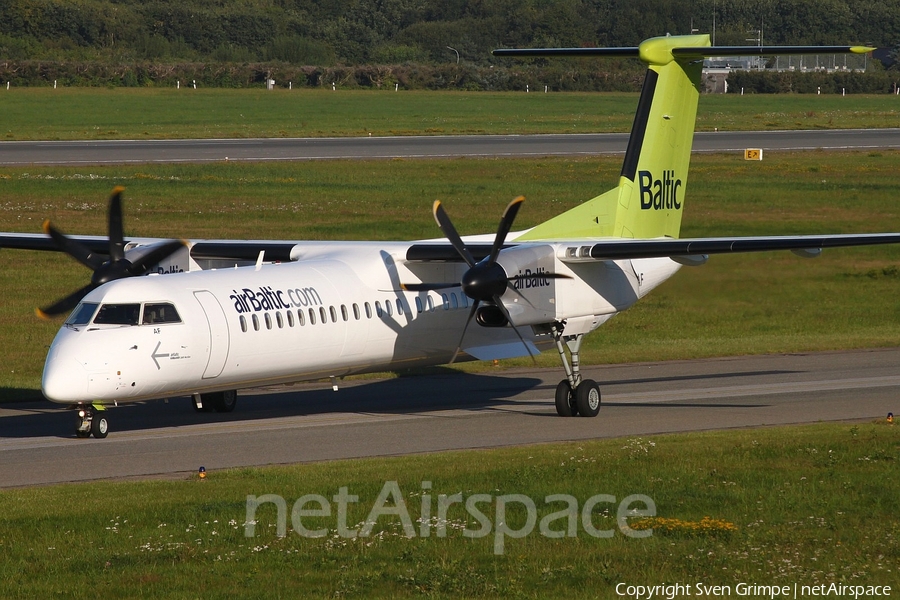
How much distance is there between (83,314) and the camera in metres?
17.1

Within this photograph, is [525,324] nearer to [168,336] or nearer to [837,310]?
[168,336]

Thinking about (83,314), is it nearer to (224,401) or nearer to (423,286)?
(224,401)

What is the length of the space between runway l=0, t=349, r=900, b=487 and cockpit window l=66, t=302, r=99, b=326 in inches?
71.5

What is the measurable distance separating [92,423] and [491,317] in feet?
21.0

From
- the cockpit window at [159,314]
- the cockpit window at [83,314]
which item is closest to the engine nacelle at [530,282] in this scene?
the cockpit window at [159,314]

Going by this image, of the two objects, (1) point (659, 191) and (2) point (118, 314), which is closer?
(2) point (118, 314)

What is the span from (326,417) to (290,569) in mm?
9314

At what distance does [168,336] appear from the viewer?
55.9ft

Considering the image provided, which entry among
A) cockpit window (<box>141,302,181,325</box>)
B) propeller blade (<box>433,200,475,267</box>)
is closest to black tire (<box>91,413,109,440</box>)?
cockpit window (<box>141,302,181,325</box>)

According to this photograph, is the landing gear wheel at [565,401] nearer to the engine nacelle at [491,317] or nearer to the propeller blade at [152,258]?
the engine nacelle at [491,317]

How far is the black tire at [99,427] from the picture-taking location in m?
17.7

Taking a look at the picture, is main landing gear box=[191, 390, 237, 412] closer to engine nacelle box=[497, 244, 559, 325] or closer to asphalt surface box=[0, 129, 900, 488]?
asphalt surface box=[0, 129, 900, 488]

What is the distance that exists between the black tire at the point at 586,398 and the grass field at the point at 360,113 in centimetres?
5271

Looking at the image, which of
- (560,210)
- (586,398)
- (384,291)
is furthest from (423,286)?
(560,210)
